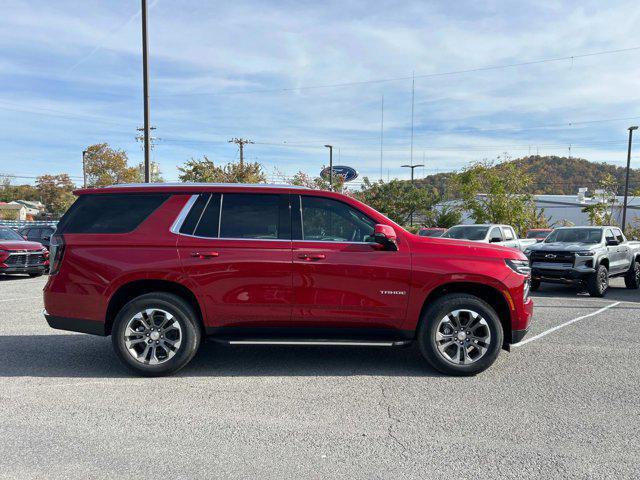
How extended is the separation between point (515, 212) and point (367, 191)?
1491cm

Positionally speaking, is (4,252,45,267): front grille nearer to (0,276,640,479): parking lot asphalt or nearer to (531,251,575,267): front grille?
(0,276,640,479): parking lot asphalt

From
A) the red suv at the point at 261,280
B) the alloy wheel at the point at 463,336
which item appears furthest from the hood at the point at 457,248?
the alloy wheel at the point at 463,336

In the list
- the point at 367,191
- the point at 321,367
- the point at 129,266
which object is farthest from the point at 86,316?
the point at 367,191

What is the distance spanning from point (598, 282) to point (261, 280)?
31.3ft

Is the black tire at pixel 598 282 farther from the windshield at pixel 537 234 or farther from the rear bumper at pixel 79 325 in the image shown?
the windshield at pixel 537 234

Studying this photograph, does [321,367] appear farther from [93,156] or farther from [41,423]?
[93,156]

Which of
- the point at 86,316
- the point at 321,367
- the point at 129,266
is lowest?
the point at 321,367

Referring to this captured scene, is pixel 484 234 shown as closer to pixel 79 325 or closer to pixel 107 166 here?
Result: pixel 79 325

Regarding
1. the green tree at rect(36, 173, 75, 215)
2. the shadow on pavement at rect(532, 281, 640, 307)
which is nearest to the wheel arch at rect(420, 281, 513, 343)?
the shadow on pavement at rect(532, 281, 640, 307)

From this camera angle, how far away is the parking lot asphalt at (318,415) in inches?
132

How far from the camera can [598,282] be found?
11.7m

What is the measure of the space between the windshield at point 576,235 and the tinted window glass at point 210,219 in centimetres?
1067

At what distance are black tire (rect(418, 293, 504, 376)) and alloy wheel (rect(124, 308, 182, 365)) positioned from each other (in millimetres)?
2520

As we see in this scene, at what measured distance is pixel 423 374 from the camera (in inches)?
212
